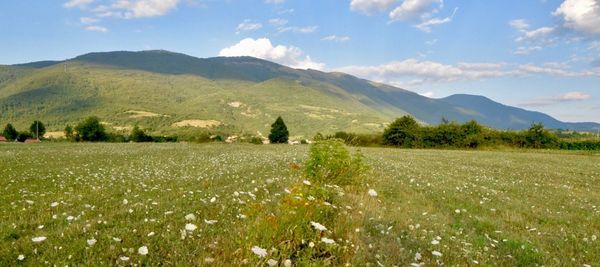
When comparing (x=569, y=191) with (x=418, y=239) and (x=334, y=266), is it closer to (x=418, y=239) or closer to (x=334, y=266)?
(x=418, y=239)

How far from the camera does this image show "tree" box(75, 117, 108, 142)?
109 meters

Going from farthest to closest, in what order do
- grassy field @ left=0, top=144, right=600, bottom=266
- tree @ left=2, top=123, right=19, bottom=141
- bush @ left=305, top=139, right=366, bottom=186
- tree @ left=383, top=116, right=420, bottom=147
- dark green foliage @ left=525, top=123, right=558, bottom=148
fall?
tree @ left=2, top=123, right=19, bottom=141
tree @ left=383, top=116, right=420, bottom=147
dark green foliage @ left=525, top=123, right=558, bottom=148
bush @ left=305, top=139, right=366, bottom=186
grassy field @ left=0, top=144, right=600, bottom=266

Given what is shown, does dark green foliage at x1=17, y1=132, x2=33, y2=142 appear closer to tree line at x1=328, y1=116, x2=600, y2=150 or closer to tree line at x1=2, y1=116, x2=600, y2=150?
tree line at x1=2, y1=116, x2=600, y2=150

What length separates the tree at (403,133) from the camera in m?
85.4

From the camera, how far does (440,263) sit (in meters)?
6.55

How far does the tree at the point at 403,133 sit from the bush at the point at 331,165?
74695 mm

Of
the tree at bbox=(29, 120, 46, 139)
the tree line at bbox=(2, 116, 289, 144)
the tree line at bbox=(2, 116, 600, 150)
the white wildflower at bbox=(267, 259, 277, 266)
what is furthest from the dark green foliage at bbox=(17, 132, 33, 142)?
the white wildflower at bbox=(267, 259, 277, 266)

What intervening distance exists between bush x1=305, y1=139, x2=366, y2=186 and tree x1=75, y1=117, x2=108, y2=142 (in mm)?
114115

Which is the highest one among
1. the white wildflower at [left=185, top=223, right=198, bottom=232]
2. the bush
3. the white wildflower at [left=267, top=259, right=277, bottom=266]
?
the bush

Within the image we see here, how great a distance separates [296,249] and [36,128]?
15963 cm

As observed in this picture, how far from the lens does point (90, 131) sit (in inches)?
4323

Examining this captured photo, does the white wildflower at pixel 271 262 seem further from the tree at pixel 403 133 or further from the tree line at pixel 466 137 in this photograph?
the tree at pixel 403 133

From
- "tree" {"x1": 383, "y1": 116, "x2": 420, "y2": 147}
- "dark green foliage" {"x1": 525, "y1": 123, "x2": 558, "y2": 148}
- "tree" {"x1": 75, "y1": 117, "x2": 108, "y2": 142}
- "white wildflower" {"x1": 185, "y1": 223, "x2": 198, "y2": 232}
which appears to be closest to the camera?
"white wildflower" {"x1": 185, "y1": 223, "x2": 198, "y2": 232}

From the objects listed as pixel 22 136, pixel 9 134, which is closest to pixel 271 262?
pixel 22 136
